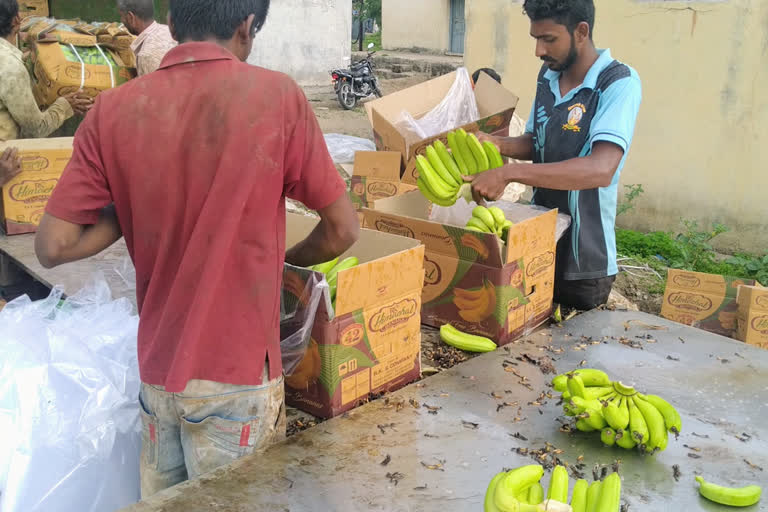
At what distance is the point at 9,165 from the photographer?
413cm

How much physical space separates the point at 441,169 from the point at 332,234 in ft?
4.10

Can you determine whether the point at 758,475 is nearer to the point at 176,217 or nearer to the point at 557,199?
the point at 557,199

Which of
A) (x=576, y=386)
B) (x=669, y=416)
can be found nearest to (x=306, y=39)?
(x=576, y=386)

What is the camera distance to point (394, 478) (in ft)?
6.56

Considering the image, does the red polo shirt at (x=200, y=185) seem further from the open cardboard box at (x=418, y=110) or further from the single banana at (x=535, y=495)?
the open cardboard box at (x=418, y=110)

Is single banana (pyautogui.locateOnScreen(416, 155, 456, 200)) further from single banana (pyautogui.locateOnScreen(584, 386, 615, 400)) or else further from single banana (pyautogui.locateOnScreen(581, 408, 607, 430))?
single banana (pyautogui.locateOnScreen(581, 408, 607, 430))

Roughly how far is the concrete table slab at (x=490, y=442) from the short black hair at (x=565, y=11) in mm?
1341

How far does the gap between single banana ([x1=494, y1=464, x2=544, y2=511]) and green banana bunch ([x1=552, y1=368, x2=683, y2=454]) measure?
19.2 inches

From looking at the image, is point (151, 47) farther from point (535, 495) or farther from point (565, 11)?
point (535, 495)

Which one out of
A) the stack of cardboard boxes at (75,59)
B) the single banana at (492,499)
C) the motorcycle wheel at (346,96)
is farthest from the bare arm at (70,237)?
the motorcycle wheel at (346,96)

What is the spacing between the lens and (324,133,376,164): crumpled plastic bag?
7.57 meters

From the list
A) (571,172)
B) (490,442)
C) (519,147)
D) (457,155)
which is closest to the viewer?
(490,442)

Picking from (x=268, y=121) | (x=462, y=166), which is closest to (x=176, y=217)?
(x=268, y=121)

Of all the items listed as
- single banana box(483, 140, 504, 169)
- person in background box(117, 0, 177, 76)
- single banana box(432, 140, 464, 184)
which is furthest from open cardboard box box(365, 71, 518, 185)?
single banana box(483, 140, 504, 169)
